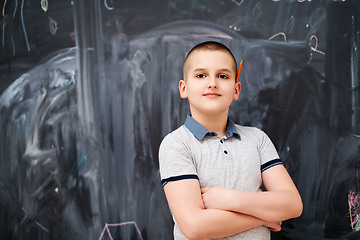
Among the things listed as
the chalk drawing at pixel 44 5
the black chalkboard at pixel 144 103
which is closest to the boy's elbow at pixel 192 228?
the black chalkboard at pixel 144 103

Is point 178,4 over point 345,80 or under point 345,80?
over

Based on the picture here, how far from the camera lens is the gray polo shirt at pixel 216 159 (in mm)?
1045

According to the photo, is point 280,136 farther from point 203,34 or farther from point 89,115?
point 89,115

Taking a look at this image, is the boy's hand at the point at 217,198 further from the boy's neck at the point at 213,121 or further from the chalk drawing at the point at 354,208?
the chalk drawing at the point at 354,208

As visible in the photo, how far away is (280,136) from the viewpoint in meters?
1.55

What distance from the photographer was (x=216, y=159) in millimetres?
1073

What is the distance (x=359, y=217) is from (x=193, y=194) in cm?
105

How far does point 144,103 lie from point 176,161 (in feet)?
1.97

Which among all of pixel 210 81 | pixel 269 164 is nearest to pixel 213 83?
pixel 210 81

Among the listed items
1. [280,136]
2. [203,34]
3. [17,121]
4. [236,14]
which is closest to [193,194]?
[280,136]

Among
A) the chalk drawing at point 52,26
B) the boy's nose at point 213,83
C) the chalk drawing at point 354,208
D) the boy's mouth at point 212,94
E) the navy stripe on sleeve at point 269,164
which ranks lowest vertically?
the chalk drawing at point 354,208

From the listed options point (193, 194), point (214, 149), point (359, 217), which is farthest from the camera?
A: point (359, 217)

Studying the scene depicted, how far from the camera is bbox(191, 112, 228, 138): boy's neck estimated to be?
1148 millimetres

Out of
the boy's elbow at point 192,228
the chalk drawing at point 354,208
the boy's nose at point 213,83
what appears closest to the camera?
the boy's elbow at point 192,228
